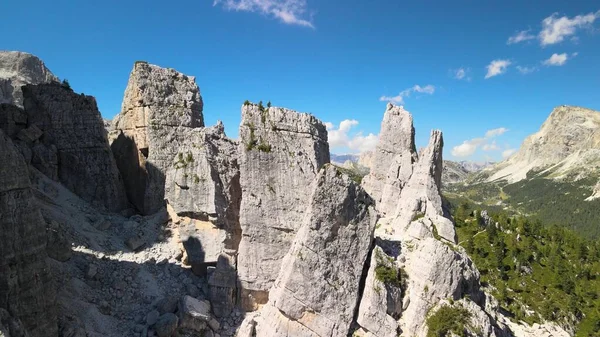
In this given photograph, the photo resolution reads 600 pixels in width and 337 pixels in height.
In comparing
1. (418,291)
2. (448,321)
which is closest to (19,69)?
(418,291)

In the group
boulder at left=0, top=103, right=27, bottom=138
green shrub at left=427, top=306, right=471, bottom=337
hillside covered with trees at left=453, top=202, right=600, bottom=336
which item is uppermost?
boulder at left=0, top=103, right=27, bottom=138

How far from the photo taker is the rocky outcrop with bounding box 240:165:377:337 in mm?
24062

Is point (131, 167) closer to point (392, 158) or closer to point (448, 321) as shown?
point (392, 158)

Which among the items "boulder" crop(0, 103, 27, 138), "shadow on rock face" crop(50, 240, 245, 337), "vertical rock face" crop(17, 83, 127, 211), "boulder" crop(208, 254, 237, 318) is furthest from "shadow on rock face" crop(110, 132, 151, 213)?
"boulder" crop(208, 254, 237, 318)

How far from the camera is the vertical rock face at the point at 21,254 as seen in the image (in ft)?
59.6

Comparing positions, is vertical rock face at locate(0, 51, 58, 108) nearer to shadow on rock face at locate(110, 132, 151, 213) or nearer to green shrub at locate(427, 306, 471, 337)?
shadow on rock face at locate(110, 132, 151, 213)

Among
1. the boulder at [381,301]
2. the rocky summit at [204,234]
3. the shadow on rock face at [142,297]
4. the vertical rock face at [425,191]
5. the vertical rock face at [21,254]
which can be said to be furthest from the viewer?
the vertical rock face at [425,191]

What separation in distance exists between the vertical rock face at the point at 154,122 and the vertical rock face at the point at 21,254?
17.6 m

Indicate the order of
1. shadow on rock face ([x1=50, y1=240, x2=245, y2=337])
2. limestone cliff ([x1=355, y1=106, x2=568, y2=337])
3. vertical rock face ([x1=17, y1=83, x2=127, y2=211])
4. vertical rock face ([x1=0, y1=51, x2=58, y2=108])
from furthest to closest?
vertical rock face ([x1=0, y1=51, x2=58, y2=108]), vertical rock face ([x1=17, y1=83, x2=127, y2=211]), shadow on rock face ([x1=50, y1=240, x2=245, y2=337]), limestone cliff ([x1=355, y1=106, x2=568, y2=337])

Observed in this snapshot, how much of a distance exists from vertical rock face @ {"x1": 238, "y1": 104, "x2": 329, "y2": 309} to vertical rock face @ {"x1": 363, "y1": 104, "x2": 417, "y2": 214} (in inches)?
715

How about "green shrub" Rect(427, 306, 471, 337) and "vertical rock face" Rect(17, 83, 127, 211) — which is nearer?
"green shrub" Rect(427, 306, 471, 337)

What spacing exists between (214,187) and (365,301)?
15871 millimetres

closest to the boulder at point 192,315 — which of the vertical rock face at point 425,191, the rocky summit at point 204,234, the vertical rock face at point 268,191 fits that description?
the rocky summit at point 204,234

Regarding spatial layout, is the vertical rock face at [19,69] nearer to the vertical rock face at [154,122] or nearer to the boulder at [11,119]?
the boulder at [11,119]
